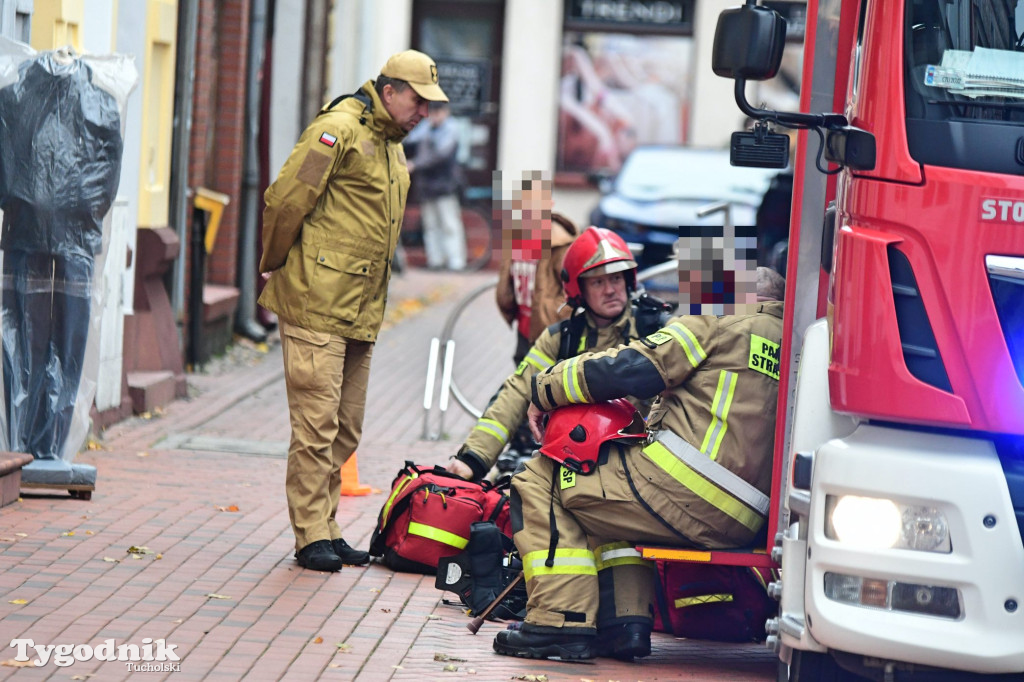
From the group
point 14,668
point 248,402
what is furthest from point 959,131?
point 248,402

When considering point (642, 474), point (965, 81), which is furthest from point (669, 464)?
point (965, 81)

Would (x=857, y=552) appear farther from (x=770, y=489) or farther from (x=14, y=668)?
(x=14, y=668)

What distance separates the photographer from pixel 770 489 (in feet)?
18.3

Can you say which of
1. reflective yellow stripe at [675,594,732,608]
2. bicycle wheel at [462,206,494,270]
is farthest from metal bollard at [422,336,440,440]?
bicycle wheel at [462,206,494,270]

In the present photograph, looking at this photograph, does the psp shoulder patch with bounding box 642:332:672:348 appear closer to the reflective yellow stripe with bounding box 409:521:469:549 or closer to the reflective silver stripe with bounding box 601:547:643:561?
the reflective silver stripe with bounding box 601:547:643:561

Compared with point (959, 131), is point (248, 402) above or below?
below

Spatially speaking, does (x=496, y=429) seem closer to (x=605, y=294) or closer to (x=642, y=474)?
(x=605, y=294)

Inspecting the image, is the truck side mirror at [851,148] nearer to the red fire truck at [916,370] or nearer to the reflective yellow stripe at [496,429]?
the red fire truck at [916,370]

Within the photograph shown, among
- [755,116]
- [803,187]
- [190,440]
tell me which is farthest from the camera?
[190,440]

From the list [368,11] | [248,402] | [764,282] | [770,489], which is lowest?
[248,402]

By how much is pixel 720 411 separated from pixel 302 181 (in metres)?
2.05

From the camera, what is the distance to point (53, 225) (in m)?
7.60

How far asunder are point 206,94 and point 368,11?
7608 millimetres

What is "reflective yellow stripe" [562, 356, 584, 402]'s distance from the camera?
18.7 ft
